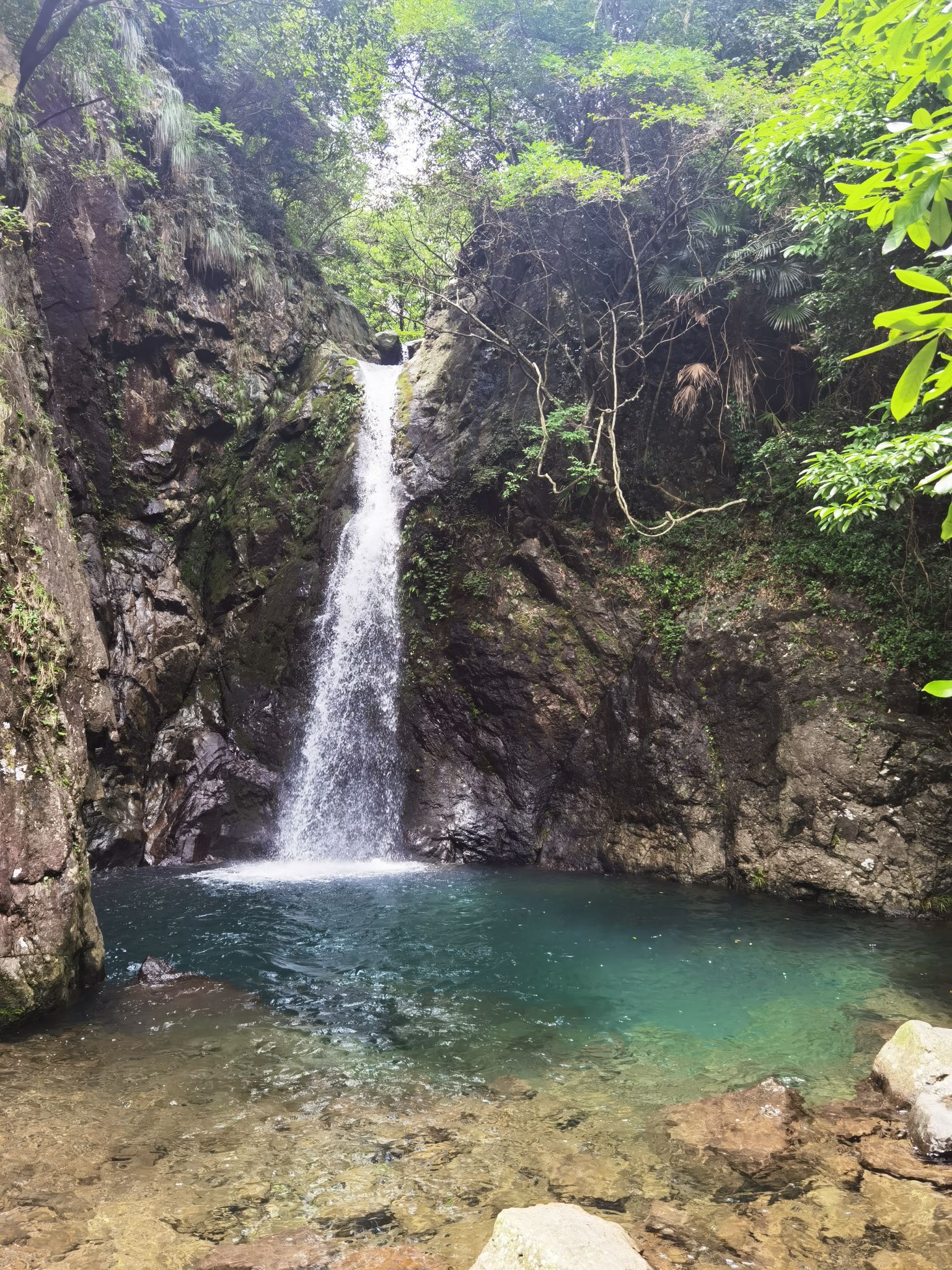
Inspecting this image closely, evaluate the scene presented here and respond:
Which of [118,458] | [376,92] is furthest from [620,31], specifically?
[118,458]

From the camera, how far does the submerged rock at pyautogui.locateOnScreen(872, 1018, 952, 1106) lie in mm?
4176

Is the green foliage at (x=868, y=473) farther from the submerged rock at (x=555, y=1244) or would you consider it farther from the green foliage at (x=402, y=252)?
the green foliage at (x=402, y=252)

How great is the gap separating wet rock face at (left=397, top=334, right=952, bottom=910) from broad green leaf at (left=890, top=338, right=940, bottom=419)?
867 centimetres

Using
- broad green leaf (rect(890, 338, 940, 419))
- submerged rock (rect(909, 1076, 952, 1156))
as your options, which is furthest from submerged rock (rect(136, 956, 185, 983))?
broad green leaf (rect(890, 338, 940, 419))

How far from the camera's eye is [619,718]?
38.1 ft

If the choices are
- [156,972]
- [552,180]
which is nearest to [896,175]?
[156,972]

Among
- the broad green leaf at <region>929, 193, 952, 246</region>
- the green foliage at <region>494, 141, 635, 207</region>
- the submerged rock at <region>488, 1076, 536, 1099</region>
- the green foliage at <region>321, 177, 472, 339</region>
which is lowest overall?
the submerged rock at <region>488, 1076, 536, 1099</region>

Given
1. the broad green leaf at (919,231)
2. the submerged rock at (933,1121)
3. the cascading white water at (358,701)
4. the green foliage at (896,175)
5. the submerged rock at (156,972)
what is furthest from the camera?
the cascading white water at (358,701)

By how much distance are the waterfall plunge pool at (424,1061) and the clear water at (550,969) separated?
0.11 feet

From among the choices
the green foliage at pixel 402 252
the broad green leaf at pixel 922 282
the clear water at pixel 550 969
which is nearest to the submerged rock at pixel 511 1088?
the clear water at pixel 550 969

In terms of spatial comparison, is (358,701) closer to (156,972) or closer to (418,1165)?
(156,972)

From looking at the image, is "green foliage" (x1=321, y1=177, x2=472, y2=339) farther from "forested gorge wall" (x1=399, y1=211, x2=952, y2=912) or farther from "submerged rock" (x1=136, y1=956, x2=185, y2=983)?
"submerged rock" (x1=136, y1=956, x2=185, y2=983)

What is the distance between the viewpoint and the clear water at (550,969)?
5207 millimetres

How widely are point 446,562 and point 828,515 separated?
8016 millimetres
